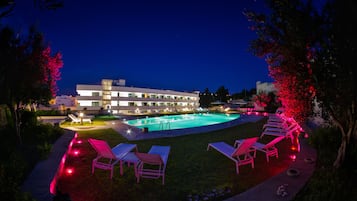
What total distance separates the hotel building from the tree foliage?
26.7 m

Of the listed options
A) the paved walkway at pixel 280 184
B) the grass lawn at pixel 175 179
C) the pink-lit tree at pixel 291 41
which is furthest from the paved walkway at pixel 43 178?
the pink-lit tree at pixel 291 41

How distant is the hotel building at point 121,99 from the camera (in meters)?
29.7

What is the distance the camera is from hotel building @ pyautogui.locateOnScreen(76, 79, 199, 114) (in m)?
29.7

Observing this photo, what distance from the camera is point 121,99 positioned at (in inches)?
1282

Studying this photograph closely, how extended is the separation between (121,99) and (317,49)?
31597mm

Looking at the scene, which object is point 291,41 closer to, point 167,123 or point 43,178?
point 43,178

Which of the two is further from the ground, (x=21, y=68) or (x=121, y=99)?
(x=21, y=68)

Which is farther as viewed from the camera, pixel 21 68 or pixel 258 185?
pixel 21 68

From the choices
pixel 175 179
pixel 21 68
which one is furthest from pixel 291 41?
pixel 21 68

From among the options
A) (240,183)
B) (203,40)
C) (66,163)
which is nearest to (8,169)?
(66,163)

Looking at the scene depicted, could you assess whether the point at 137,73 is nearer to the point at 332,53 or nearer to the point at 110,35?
the point at 110,35

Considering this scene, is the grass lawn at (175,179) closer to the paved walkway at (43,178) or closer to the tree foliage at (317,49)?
the paved walkway at (43,178)

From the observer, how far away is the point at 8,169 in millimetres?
3715

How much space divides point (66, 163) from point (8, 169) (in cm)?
212
